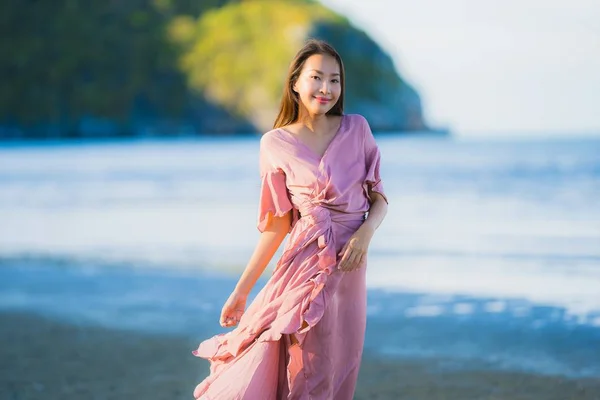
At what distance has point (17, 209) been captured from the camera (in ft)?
64.0

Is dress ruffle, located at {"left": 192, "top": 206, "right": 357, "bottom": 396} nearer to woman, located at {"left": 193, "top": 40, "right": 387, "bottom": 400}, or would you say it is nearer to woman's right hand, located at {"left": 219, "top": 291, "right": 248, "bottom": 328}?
woman, located at {"left": 193, "top": 40, "right": 387, "bottom": 400}

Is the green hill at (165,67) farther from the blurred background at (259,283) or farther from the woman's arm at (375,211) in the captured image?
the woman's arm at (375,211)

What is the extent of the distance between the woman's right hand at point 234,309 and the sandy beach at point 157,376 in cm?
213

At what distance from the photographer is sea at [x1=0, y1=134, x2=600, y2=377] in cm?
719

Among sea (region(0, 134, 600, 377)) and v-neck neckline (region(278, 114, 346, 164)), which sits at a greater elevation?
v-neck neckline (region(278, 114, 346, 164))

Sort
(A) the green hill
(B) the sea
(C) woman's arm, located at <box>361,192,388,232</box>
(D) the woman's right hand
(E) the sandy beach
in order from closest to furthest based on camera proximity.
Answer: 1. (C) woman's arm, located at <box>361,192,388,232</box>
2. (D) the woman's right hand
3. (E) the sandy beach
4. (B) the sea
5. (A) the green hill

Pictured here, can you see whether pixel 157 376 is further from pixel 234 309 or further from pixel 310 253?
pixel 310 253

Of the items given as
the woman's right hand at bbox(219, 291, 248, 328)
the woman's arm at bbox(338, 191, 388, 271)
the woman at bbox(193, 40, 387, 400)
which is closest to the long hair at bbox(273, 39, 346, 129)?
→ the woman at bbox(193, 40, 387, 400)

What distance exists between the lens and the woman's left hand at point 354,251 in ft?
10.5

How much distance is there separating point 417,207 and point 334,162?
1646cm

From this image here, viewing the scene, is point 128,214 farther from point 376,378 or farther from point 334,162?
point 334,162

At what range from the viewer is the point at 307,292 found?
3.20 metres

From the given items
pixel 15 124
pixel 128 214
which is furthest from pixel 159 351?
pixel 15 124

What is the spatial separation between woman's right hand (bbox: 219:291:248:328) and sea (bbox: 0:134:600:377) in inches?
121
